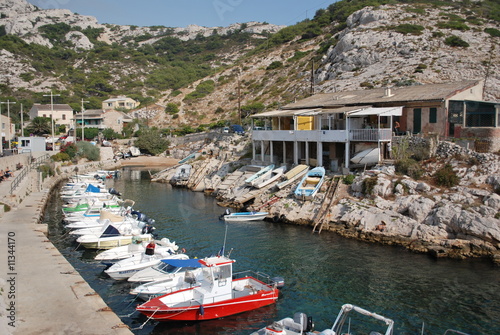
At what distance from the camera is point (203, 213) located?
38.3 metres

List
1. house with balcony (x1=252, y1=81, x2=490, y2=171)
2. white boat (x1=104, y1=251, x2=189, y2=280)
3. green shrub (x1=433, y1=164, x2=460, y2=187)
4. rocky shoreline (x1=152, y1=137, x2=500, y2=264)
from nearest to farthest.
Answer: white boat (x1=104, y1=251, x2=189, y2=280) → rocky shoreline (x1=152, y1=137, x2=500, y2=264) → green shrub (x1=433, y1=164, x2=460, y2=187) → house with balcony (x1=252, y1=81, x2=490, y2=171)

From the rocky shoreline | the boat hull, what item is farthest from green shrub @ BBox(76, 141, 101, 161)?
the boat hull

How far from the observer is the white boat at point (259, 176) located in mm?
41375

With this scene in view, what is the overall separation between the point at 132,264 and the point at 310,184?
18.9 meters

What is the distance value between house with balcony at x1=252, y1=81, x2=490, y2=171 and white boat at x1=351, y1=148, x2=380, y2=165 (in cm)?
36

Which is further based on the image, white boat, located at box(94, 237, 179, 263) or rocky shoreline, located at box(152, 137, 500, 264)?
rocky shoreline, located at box(152, 137, 500, 264)

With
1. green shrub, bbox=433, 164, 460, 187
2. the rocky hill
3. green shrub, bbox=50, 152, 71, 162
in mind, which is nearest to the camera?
green shrub, bbox=433, 164, 460, 187

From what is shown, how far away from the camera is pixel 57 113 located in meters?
99.6

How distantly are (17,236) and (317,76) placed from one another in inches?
2464

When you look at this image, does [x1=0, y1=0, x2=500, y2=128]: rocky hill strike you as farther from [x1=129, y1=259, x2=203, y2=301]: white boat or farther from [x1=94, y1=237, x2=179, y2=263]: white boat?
[x1=129, y1=259, x2=203, y2=301]: white boat

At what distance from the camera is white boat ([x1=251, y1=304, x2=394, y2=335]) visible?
1429 cm

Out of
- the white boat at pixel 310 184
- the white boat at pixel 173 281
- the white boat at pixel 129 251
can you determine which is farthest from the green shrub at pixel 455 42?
the white boat at pixel 173 281

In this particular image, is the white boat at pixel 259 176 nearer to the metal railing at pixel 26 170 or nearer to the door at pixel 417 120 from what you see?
the door at pixel 417 120

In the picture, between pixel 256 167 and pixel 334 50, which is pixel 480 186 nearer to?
pixel 256 167
